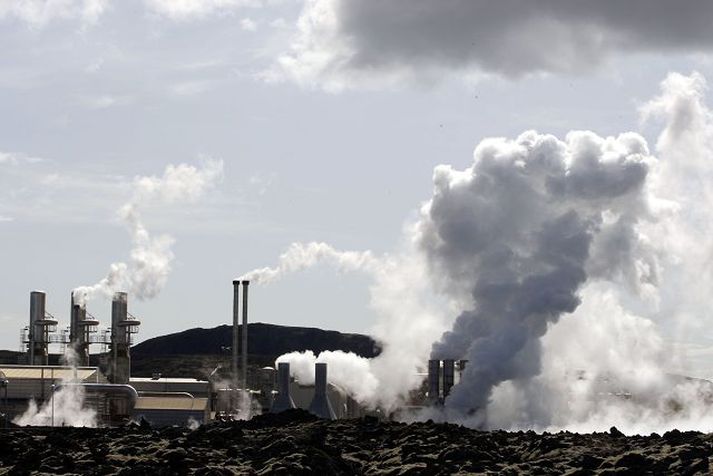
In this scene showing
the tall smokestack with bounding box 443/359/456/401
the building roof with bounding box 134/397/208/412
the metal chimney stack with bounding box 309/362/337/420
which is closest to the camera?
the metal chimney stack with bounding box 309/362/337/420

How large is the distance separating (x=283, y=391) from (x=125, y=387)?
14.3 meters

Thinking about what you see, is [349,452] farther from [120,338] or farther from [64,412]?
[120,338]

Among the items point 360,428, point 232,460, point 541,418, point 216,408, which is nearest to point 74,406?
point 216,408

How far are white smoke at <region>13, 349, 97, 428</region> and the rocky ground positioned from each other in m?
41.2

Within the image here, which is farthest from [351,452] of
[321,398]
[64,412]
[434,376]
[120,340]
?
[120,340]

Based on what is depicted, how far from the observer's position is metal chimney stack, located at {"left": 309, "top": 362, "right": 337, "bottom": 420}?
406 feet

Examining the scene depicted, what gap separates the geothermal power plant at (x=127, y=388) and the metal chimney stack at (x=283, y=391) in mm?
89

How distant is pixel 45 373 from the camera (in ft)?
470

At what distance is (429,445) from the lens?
2862 inches

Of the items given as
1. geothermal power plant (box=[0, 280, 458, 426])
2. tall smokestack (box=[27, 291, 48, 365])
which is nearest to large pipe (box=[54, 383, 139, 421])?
geothermal power plant (box=[0, 280, 458, 426])

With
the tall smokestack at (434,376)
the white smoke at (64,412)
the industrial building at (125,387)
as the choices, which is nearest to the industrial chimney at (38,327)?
the industrial building at (125,387)

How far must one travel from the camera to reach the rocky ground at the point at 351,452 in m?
62.7

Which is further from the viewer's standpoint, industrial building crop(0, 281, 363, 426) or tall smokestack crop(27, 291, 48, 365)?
tall smokestack crop(27, 291, 48, 365)

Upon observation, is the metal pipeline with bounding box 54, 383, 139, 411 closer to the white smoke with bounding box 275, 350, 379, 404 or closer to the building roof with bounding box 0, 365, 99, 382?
the building roof with bounding box 0, 365, 99, 382
